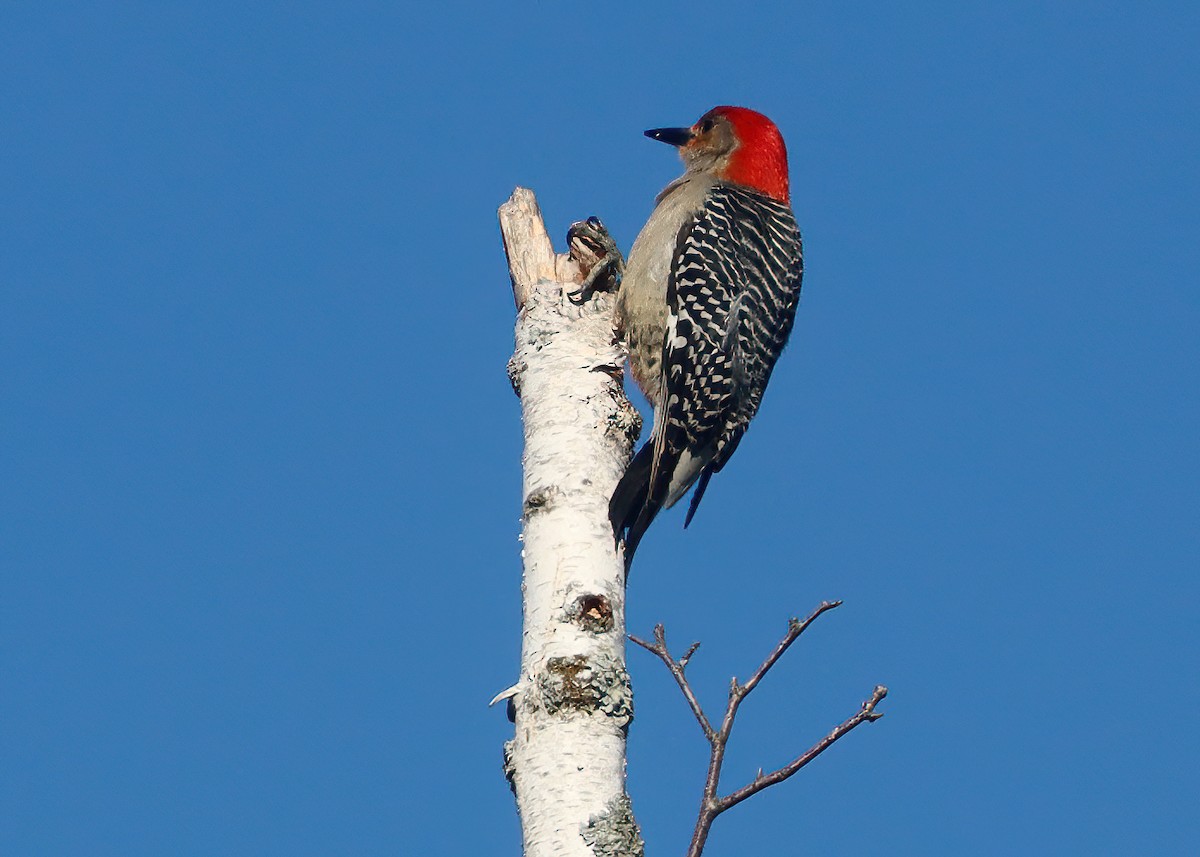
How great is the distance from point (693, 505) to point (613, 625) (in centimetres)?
186

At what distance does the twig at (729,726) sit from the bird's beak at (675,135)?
3676mm

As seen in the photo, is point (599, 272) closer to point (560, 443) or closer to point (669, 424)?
point (669, 424)

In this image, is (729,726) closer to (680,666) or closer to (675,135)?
(680,666)

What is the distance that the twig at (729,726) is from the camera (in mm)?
2889

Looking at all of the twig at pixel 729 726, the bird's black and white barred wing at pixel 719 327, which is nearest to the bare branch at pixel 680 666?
the twig at pixel 729 726

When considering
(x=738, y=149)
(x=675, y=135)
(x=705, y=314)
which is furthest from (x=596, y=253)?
(x=675, y=135)

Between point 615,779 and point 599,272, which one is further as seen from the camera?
point 599,272

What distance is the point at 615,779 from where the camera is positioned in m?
2.90

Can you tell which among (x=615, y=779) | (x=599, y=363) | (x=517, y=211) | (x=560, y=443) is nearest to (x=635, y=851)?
(x=615, y=779)

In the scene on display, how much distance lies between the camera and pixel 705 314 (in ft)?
17.1

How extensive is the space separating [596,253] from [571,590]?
200 cm

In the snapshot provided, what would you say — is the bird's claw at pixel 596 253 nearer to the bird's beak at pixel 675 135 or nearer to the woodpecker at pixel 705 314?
the woodpecker at pixel 705 314

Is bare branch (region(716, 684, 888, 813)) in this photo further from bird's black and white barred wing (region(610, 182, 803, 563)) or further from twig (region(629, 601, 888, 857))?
bird's black and white barred wing (region(610, 182, 803, 563))

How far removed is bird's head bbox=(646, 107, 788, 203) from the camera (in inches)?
246
